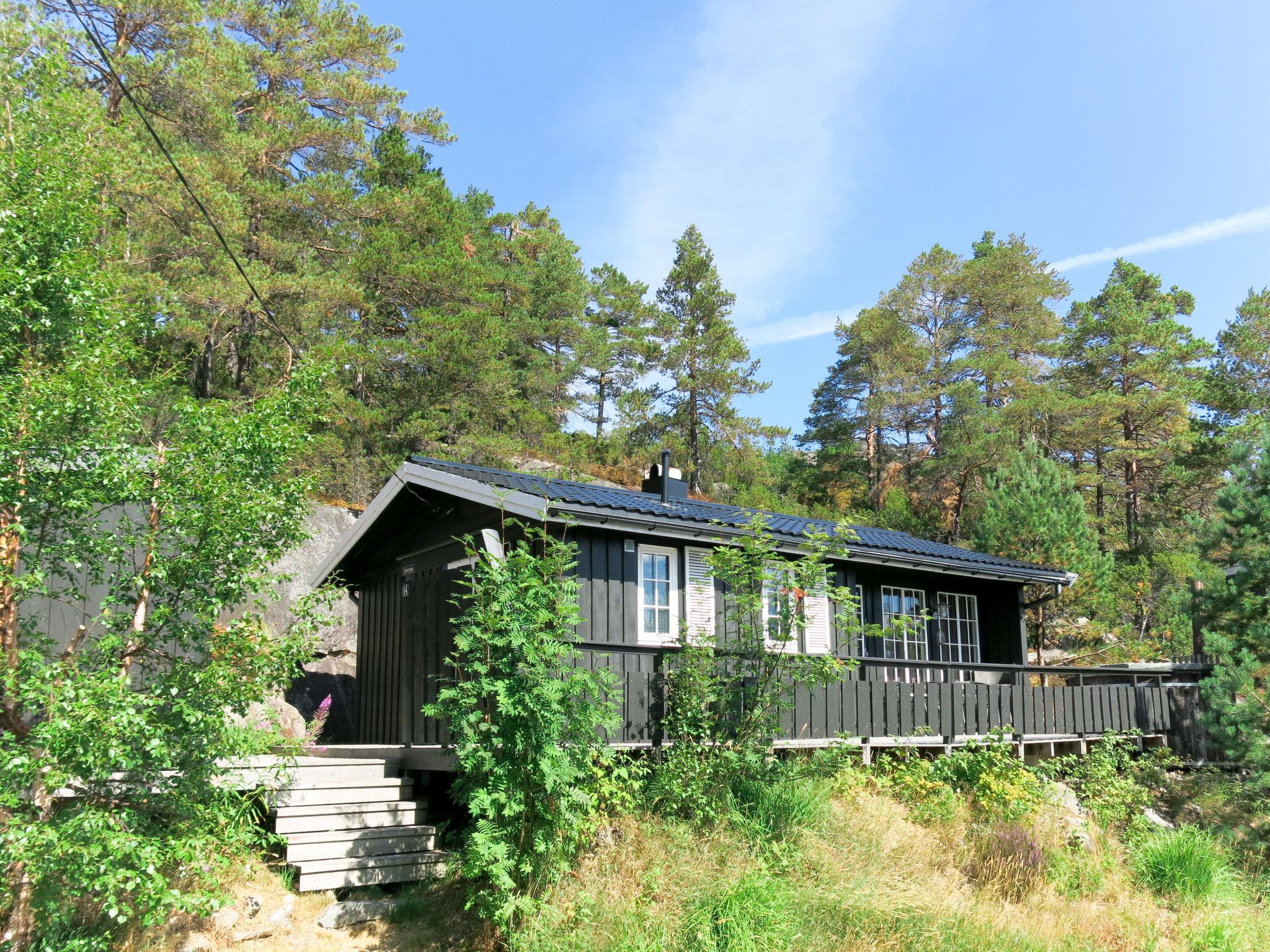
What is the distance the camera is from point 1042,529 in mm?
19609

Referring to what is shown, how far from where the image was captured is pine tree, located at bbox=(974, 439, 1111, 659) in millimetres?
19578

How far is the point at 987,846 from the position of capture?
9023mm

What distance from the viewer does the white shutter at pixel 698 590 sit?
1101cm

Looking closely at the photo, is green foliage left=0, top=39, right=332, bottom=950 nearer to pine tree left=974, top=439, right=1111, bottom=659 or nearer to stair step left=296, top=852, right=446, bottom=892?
stair step left=296, top=852, right=446, bottom=892

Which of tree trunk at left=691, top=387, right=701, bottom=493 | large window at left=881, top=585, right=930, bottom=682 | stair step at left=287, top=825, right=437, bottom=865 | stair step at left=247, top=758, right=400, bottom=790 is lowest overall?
stair step at left=287, top=825, right=437, bottom=865

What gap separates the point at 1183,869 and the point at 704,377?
23324mm

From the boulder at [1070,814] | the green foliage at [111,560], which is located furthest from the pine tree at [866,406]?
the green foliage at [111,560]

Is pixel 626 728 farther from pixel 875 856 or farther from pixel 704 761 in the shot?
pixel 875 856

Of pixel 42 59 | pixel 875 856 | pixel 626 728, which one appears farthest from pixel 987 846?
pixel 42 59

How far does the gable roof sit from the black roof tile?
2 centimetres

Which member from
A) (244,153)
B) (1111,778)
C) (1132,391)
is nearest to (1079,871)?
(1111,778)

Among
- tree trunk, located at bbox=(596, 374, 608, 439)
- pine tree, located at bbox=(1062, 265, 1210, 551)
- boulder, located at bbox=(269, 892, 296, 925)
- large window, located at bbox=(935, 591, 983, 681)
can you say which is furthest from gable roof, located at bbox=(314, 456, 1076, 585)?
tree trunk, located at bbox=(596, 374, 608, 439)

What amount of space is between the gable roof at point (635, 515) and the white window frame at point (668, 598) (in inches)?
19.6

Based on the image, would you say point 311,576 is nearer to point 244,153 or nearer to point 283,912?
point 283,912
